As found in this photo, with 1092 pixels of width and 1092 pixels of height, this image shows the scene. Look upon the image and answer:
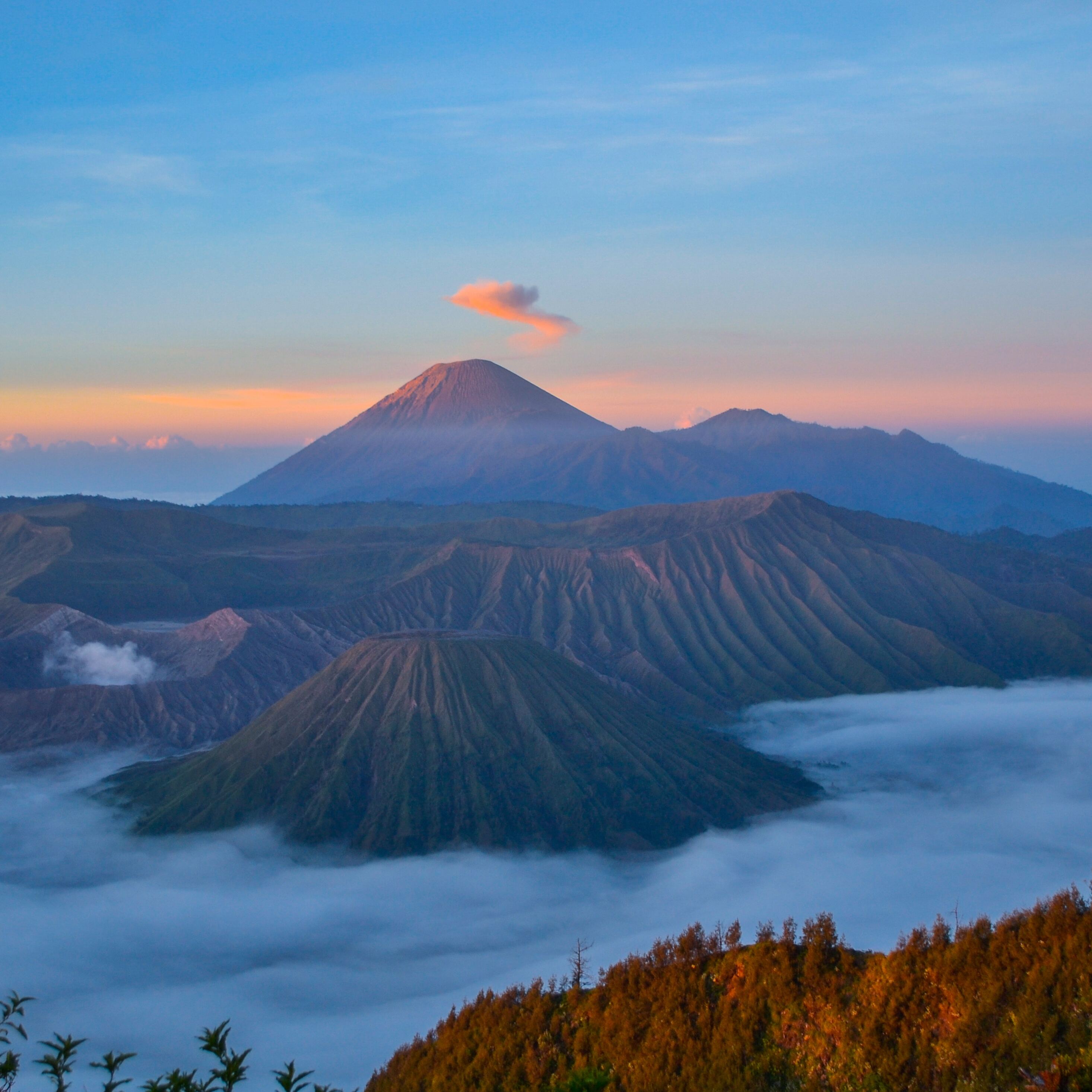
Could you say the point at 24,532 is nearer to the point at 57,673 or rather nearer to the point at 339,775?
the point at 57,673

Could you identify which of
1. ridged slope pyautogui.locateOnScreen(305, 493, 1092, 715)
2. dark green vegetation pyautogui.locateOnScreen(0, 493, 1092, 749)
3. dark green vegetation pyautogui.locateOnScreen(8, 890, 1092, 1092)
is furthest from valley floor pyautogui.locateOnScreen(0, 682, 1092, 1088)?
ridged slope pyautogui.locateOnScreen(305, 493, 1092, 715)

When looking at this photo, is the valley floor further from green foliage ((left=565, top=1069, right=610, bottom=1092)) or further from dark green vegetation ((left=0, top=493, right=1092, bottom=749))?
dark green vegetation ((left=0, top=493, right=1092, bottom=749))

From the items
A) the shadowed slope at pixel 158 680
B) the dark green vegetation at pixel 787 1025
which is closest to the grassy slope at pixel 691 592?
the shadowed slope at pixel 158 680

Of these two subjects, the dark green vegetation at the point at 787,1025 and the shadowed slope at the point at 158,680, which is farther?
the shadowed slope at the point at 158,680

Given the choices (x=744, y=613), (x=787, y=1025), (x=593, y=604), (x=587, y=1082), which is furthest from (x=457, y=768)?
(x=744, y=613)

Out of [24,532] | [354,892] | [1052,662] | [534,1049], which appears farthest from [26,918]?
[1052,662]

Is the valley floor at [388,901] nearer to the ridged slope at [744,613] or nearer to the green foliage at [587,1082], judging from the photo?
the green foliage at [587,1082]
